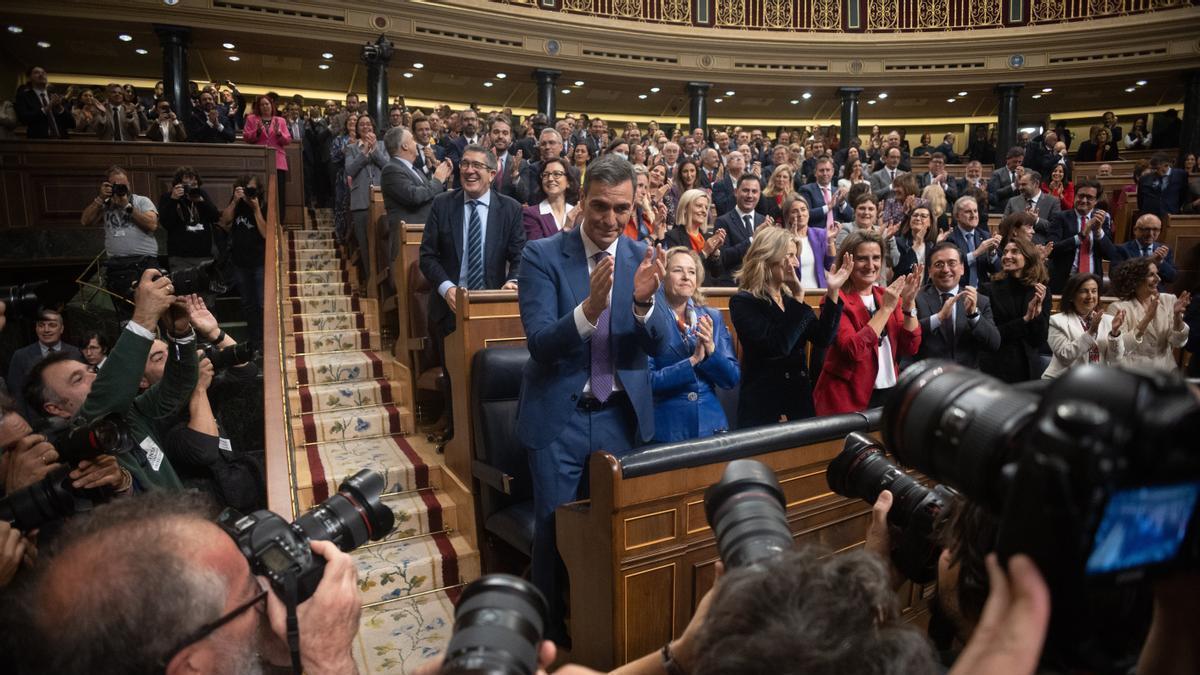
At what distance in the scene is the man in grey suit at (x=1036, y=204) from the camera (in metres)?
5.20

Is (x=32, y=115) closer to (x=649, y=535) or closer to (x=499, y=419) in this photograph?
(x=499, y=419)

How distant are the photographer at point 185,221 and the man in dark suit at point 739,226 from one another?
11.1 ft

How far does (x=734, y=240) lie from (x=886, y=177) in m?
3.29

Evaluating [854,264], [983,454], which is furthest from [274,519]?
[854,264]

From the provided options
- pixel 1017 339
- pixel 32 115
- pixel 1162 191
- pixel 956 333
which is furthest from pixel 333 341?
pixel 1162 191

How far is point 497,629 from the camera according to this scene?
0.67 meters

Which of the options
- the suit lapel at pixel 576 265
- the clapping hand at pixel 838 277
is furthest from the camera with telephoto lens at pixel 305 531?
the clapping hand at pixel 838 277

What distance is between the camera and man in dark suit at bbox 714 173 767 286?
3.75m

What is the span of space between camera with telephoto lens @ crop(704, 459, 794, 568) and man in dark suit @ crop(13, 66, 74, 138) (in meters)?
7.52

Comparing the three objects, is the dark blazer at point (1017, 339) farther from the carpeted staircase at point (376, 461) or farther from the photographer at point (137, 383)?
the photographer at point (137, 383)

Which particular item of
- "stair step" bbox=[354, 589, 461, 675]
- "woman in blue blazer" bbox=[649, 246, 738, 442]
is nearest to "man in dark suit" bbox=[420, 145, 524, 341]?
"woman in blue blazer" bbox=[649, 246, 738, 442]

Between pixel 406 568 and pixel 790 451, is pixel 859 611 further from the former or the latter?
pixel 406 568

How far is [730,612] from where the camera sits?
637mm

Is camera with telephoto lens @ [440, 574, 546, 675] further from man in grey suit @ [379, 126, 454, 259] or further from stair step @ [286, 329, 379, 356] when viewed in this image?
stair step @ [286, 329, 379, 356]
